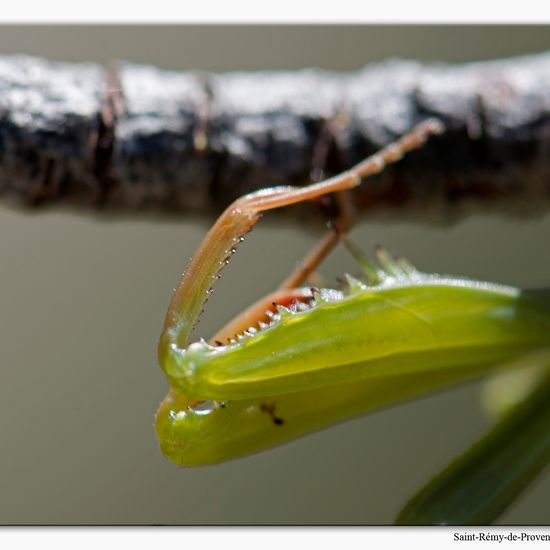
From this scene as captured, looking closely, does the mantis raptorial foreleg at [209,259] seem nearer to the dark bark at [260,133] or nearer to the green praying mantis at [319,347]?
the green praying mantis at [319,347]

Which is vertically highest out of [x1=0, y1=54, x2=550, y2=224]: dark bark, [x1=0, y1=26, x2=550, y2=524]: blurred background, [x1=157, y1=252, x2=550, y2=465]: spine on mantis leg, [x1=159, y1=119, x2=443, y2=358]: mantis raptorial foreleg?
[x1=0, y1=54, x2=550, y2=224]: dark bark

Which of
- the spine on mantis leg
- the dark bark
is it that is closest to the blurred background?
the dark bark

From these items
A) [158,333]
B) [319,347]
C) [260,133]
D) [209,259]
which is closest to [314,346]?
[319,347]

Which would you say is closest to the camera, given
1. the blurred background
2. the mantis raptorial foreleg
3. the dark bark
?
the mantis raptorial foreleg

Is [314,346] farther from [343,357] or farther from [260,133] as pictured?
[260,133]

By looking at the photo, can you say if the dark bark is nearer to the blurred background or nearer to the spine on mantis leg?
the spine on mantis leg

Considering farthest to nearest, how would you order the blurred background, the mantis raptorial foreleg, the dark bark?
the blurred background < the dark bark < the mantis raptorial foreleg
